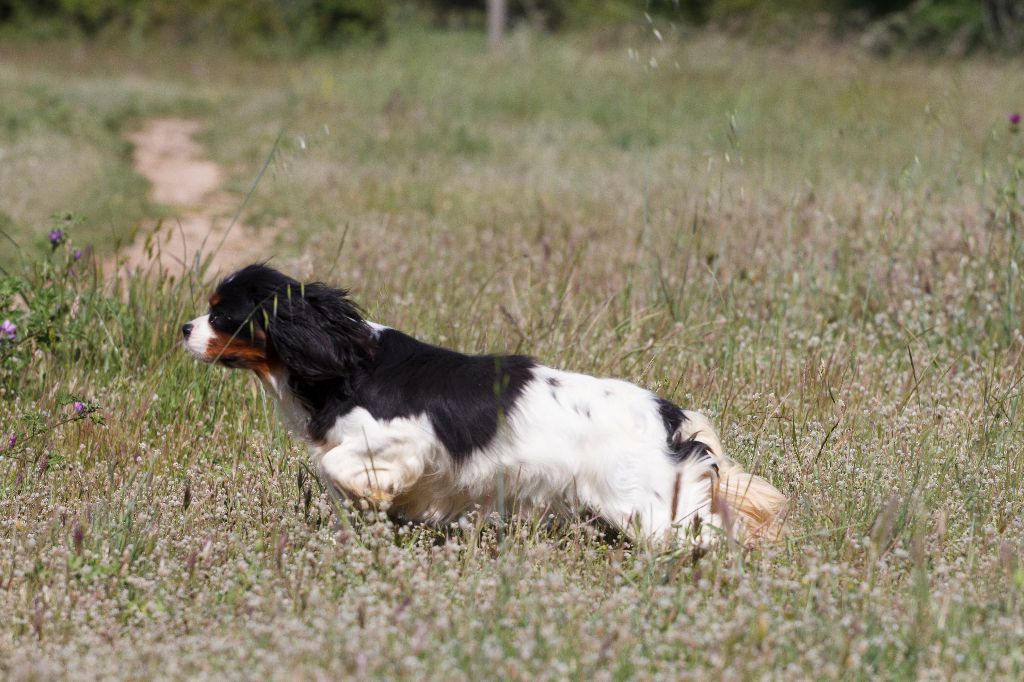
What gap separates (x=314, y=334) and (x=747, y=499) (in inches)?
53.7

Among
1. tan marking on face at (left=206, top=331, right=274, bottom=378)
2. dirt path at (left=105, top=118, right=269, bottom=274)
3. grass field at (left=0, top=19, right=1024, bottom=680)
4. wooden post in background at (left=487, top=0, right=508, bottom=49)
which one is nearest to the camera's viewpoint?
grass field at (left=0, top=19, right=1024, bottom=680)

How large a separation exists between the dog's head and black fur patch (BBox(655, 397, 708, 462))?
0.93 meters

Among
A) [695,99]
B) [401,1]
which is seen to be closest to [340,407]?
[695,99]

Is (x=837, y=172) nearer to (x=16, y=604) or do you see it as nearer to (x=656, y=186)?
(x=656, y=186)

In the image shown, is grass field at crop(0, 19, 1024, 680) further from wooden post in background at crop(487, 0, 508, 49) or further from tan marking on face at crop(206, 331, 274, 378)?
wooden post in background at crop(487, 0, 508, 49)

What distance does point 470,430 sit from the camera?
11.7ft

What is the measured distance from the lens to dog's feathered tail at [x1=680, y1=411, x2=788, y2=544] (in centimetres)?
347

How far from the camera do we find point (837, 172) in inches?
403

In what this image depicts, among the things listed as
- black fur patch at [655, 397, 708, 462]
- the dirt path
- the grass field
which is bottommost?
the dirt path

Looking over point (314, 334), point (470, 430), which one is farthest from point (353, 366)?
point (470, 430)

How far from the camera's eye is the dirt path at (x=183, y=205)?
7.26 metres

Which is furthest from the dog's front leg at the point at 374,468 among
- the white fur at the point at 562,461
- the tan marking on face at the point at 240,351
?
the tan marking on face at the point at 240,351

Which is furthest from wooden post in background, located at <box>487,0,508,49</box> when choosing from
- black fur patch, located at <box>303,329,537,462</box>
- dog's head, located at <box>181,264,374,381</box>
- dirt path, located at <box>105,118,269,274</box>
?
black fur patch, located at <box>303,329,537,462</box>

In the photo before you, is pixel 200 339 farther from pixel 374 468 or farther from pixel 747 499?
pixel 747 499
